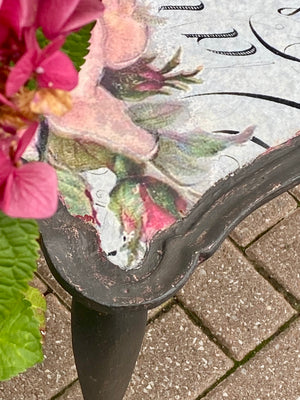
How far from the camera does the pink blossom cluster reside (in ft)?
1.01

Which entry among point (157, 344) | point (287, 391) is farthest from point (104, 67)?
point (287, 391)

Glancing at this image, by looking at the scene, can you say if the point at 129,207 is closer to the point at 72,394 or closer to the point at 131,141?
the point at 131,141

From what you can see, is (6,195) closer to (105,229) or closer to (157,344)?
(105,229)

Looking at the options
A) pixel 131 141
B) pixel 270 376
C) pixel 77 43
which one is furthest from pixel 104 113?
pixel 270 376

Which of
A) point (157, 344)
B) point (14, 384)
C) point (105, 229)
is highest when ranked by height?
point (105, 229)

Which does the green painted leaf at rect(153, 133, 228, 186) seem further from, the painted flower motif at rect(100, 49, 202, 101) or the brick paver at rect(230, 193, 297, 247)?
the brick paver at rect(230, 193, 297, 247)

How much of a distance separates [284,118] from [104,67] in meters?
0.27

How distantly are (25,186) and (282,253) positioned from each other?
1.49 meters

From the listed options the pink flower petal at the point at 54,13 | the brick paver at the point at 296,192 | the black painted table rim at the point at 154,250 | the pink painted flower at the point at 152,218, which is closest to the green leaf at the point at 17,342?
the black painted table rim at the point at 154,250

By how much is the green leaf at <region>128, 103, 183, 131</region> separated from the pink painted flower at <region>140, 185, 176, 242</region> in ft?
0.36

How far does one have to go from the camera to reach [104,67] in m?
0.98

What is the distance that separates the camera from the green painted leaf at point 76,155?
0.88 metres

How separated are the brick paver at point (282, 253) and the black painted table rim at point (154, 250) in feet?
2.81

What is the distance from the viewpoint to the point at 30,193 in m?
0.32
